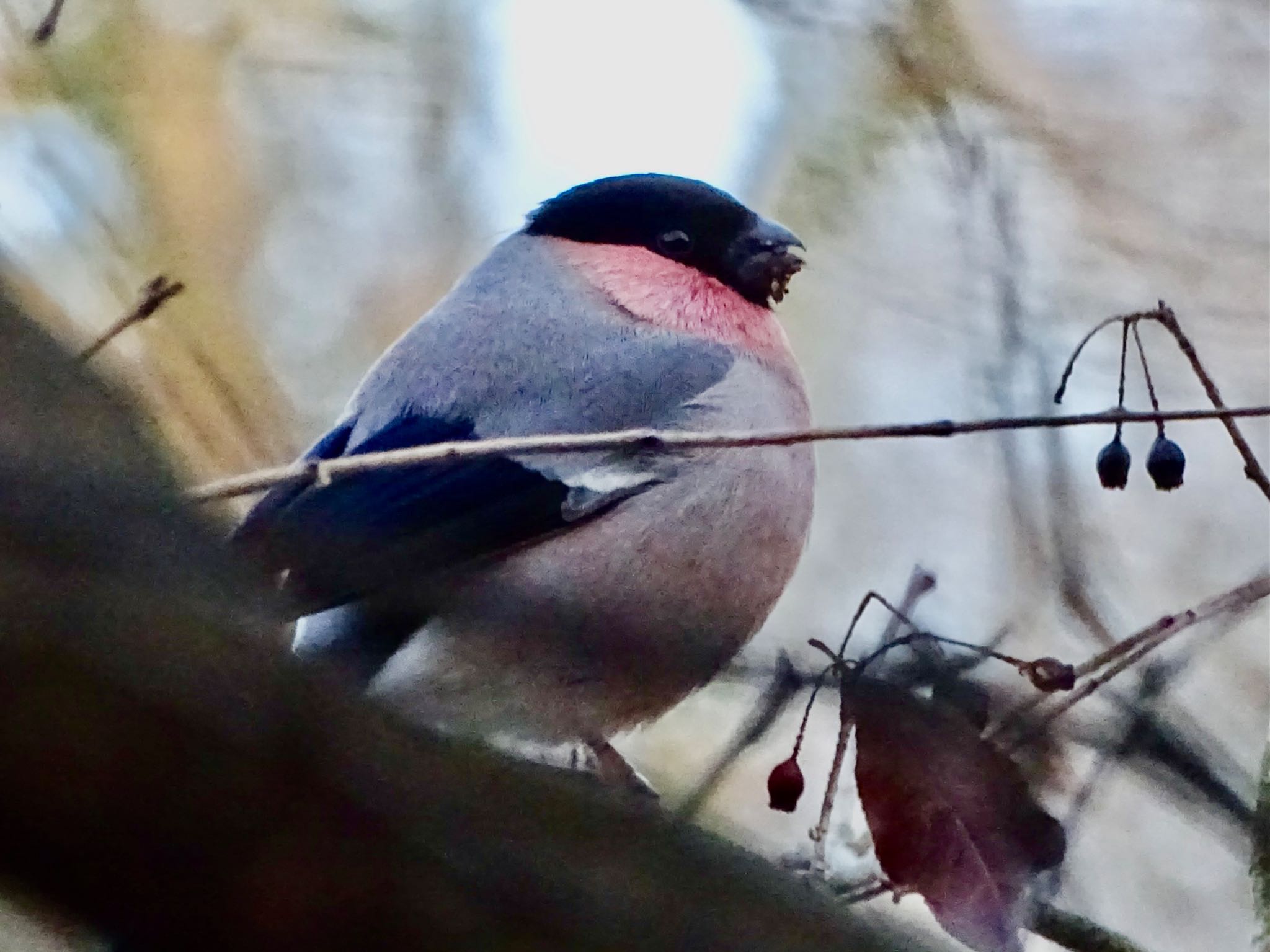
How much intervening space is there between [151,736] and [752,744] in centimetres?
63

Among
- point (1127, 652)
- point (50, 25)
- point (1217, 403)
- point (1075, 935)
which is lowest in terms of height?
point (1075, 935)

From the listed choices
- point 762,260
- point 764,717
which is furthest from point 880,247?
point 764,717

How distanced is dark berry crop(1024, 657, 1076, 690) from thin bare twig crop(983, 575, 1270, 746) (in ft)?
0.03

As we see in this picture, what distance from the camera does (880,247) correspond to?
1646mm

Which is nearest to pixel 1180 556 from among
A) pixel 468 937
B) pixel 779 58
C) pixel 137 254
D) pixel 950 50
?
pixel 950 50

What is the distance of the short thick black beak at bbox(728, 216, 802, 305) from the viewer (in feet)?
3.84

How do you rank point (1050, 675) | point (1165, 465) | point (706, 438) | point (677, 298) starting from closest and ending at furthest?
point (706, 438)
point (1050, 675)
point (1165, 465)
point (677, 298)

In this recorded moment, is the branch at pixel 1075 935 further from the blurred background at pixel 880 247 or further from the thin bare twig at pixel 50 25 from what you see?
the thin bare twig at pixel 50 25

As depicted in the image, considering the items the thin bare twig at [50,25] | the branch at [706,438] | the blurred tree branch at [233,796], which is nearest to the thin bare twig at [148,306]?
the branch at [706,438]

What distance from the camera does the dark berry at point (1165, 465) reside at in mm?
885

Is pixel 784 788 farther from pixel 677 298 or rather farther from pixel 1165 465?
pixel 677 298

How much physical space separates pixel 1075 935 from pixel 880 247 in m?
1.00

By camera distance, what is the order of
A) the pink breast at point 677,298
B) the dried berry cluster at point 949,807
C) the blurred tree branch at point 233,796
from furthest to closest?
the pink breast at point 677,298
the dried berry cluster at point 949,807
the blurred tree branch at point 233,796

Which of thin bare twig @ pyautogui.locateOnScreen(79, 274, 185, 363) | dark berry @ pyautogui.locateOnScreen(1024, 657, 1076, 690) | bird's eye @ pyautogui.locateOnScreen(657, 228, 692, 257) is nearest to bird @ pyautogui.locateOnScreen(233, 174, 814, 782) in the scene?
bird's eye @ pyautogui.locateOnScreen(657, 228, 692, 257)
